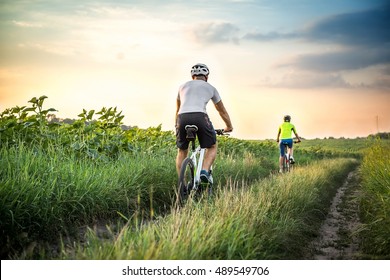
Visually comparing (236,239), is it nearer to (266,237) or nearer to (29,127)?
(266,237)

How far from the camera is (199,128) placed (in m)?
6.06

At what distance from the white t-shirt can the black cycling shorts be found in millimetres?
77

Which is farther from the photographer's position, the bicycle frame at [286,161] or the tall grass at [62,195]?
the bicycle frame at [286,161]

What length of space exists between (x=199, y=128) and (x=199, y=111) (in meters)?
0.26

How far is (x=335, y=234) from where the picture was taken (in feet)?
18.4

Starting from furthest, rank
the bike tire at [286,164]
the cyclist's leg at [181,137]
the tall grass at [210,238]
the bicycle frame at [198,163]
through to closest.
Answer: the bike tire at [286,164] → the bicycle frame at [198,163] → the cyclist's leg at [181,137] → the tall grass at [210,238]

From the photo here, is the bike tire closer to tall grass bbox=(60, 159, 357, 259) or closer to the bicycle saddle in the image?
tall grass bbox=(60, 159, 357, 259)

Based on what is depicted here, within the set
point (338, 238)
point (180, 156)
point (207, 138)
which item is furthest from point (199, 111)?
point (338, 238)

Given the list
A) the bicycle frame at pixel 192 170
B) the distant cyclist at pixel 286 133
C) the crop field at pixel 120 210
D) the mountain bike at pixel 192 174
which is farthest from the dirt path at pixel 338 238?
the distant cyclist at pixel 286 133

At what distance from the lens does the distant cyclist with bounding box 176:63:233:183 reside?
19.7 feet

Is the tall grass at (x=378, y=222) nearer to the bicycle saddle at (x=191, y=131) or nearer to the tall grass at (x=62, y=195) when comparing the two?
the tall grass at (x=62, y=195)

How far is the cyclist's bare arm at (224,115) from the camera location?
641cm
